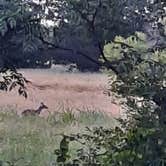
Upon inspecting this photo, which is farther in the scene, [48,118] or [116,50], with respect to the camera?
[48,118]

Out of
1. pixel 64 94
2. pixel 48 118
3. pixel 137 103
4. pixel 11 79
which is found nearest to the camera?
pixel 137 103

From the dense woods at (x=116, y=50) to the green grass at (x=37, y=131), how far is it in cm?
144

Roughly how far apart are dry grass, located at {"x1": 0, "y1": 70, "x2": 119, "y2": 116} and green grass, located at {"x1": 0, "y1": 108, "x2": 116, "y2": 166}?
0.71 m

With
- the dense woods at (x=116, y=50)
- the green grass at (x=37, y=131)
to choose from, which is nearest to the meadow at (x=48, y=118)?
the green grass at (x=37, y=131)

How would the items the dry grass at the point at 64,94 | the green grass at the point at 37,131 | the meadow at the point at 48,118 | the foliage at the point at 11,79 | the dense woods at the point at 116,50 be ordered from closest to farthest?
the dense woods at the point at 116,50 → the foliage at the point at 11,79 → the green grass at the point at 37,131 → the meadow at the point at 48,118 → the dry grass at the point at 64,94

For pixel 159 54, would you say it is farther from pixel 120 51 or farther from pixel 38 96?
pixel 38 96

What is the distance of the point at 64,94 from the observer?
14.5 meters

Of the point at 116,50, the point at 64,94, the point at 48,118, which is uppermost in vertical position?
the point at 116,50

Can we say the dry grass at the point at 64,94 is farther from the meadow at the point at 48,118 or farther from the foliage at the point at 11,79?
the foliage at the point at 11,79

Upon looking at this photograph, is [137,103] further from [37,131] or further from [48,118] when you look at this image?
[48,118]

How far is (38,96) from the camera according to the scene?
46.7 ft

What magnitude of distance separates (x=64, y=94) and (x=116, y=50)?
34.7 ft

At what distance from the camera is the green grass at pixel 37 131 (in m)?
6.59

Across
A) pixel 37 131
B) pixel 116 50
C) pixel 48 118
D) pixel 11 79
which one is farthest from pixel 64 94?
pixel 116 50
